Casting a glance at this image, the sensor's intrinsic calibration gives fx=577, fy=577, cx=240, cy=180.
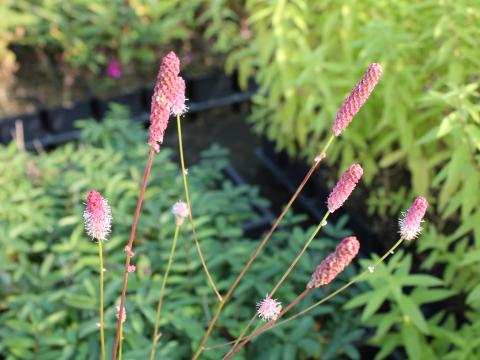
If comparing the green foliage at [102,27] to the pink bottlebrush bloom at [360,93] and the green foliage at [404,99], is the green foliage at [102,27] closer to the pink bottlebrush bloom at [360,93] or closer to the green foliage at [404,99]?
the green foliage at [404,99]

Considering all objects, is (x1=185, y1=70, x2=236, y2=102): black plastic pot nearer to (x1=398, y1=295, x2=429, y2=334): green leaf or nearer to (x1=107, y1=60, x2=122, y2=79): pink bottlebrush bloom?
(x1=107, y1=60, x2=122, y2=79): pink bottlebrush bloom

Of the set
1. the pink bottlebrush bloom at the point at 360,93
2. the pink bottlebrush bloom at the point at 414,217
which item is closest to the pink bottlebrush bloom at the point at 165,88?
the pink bottlebrush bloom at the point at 360,93

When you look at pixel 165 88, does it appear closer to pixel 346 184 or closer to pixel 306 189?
pixel 346 184

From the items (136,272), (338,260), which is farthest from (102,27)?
(338,260)

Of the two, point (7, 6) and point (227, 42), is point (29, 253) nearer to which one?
point (227, 42)

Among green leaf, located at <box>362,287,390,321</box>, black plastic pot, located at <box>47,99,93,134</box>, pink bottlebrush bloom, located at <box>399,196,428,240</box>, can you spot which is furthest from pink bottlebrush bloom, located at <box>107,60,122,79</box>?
pink bottlebrush bloom, located at <box>399,196,428,240</box>

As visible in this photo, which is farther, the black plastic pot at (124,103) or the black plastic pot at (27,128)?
the black plastic pot at (124,103)
